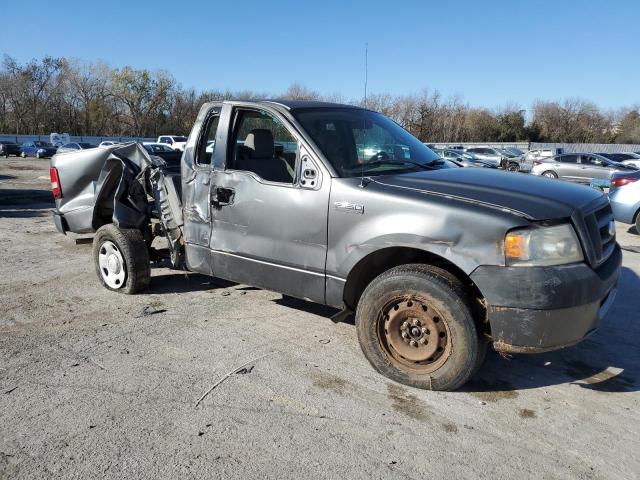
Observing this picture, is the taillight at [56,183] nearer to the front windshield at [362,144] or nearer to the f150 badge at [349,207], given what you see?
the front windshield at [362,144]

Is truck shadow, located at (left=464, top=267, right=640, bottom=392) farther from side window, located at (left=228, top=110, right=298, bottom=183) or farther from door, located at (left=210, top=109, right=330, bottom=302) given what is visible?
side window, located at (left=228, top=110, right=298, bottom=183)

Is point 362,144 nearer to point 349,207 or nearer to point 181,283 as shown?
point 349,207

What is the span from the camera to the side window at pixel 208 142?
4664 millimetres

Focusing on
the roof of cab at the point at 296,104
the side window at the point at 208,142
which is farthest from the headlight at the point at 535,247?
the side window at the point at 208,142

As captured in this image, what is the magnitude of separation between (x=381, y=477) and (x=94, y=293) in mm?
4225

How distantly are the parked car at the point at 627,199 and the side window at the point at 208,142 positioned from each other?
8.80m

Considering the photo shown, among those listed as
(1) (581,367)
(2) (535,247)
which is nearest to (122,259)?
(2) (535,247)

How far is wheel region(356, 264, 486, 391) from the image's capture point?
3.27 m

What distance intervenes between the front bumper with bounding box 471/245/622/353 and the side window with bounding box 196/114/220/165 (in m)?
2.71

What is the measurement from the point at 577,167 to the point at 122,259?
21695 millimetres

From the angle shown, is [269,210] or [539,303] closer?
[539,303]

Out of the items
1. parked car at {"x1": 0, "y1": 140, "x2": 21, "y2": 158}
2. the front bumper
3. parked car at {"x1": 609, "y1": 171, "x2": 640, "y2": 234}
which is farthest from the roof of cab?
parked car at {"x1": 0, "y1": 140, "x2": 21, "y2": 158}

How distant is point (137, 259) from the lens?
5445 mm

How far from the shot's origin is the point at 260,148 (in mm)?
4582
